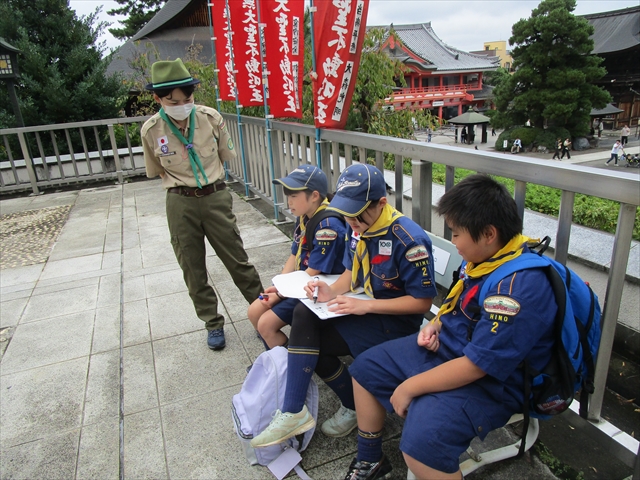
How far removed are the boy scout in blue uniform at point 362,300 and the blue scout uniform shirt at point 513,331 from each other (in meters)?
0.45

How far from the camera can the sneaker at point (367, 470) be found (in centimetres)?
185

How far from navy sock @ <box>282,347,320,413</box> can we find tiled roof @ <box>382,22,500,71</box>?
117 ft

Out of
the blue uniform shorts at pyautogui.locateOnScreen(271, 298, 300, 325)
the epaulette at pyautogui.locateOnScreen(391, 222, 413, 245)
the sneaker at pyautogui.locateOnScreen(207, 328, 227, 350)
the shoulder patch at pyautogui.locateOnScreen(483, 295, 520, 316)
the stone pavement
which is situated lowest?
the stone pavement

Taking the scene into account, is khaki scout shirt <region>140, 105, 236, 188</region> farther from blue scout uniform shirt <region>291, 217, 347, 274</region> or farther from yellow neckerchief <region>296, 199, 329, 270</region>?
blue scout uniform shirt <region>291, 217, 347, 274</region>

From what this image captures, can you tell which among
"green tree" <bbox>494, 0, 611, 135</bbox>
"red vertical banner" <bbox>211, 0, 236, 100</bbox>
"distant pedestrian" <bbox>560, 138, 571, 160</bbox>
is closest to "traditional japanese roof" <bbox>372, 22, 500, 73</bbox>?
"green tree" <bbox>494, 0, 611, 135</bbox>

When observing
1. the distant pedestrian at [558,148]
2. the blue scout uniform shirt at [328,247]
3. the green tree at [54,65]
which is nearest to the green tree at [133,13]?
the green tree at [54,65]

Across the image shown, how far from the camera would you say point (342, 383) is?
2121 mm

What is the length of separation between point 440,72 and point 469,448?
3589 cm

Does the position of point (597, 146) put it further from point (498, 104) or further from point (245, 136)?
point (245, 136)

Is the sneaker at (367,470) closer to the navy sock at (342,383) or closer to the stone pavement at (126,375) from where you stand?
the stone pavement at (126,375)

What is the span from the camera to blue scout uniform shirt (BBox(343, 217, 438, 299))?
1908 millimetres

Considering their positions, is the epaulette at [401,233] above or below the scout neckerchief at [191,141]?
below

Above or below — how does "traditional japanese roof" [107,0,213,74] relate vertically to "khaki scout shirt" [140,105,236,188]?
above

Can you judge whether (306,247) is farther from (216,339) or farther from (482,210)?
(482,210)
